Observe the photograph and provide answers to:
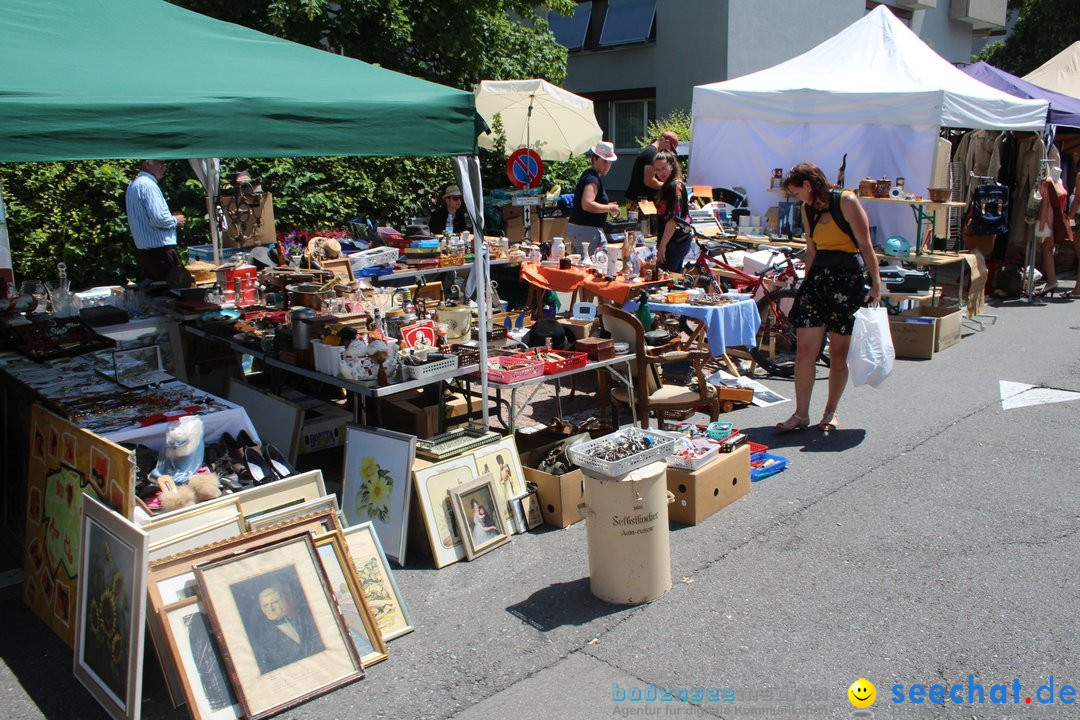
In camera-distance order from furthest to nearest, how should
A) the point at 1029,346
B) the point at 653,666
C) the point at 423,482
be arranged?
the point at 1029,346 → the point at 423,482 → the point at 653,666

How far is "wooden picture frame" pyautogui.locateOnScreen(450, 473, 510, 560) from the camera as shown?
14.9 ft

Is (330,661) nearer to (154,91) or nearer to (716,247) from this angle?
(154,91)

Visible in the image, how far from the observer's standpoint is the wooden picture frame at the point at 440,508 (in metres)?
4.47

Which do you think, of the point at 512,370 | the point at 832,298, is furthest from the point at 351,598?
the point at 832,298

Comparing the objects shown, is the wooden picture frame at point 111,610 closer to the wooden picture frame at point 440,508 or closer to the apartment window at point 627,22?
the wooden picture frame at point 440,508

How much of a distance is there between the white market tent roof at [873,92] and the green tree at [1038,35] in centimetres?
1538

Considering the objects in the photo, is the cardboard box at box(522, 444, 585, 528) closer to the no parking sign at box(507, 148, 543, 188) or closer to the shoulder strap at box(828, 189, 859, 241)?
the shoulder strap at box(828, 189, 859, 241)

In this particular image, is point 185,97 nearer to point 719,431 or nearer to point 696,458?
point 696,458

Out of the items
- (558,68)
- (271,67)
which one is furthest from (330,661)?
(558,68)

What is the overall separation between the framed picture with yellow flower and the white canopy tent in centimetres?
810

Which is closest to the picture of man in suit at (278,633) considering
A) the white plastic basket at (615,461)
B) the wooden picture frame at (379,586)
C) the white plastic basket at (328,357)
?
the wooden picture frame at (379,586)

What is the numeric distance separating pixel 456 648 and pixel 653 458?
3.96 ft

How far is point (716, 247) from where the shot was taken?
9.20 metres

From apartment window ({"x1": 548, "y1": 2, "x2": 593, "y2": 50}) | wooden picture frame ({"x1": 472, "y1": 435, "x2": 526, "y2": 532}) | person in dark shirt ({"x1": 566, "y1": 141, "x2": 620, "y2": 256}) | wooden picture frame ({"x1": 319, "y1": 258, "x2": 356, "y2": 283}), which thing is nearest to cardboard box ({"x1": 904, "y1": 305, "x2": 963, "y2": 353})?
person in dark shirt ({"x1": 566, "y1": 141, "x2": 620, "y2": 256})
